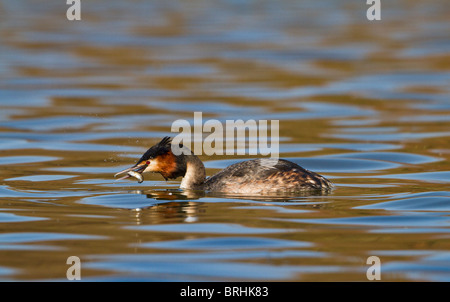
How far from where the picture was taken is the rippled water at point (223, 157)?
9.01 metres

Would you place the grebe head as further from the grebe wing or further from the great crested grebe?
the grebe wing

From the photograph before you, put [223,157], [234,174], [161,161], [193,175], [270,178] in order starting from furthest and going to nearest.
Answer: [223,157], [193,175], [161,161], [234,174], [270,178]

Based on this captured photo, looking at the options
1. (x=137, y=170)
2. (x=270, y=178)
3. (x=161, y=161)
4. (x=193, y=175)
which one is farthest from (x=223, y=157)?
(x=270, y=178)

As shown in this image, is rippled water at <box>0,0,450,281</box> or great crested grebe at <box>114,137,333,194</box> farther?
great crested grebe at <box>114,137,333,194</box>

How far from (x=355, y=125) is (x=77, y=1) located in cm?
3729

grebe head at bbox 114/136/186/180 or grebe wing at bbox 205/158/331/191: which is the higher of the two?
grebe head at bbox 114/136/186/180

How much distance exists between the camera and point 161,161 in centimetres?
1225

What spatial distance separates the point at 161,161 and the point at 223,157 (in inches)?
136

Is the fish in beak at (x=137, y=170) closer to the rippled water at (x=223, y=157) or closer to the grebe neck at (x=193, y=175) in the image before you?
the rippled water at (x=223, y=157)

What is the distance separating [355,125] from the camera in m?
19.0

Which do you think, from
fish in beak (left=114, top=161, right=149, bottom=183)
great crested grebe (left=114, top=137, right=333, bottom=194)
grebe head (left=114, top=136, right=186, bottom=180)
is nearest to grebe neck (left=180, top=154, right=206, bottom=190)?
great crested grebe (left=114, top=137, right=333, bottom=194)

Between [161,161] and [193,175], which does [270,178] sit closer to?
[193,175]

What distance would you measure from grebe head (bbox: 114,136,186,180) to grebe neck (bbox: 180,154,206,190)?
108mm

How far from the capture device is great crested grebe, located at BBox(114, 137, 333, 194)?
469 inches
